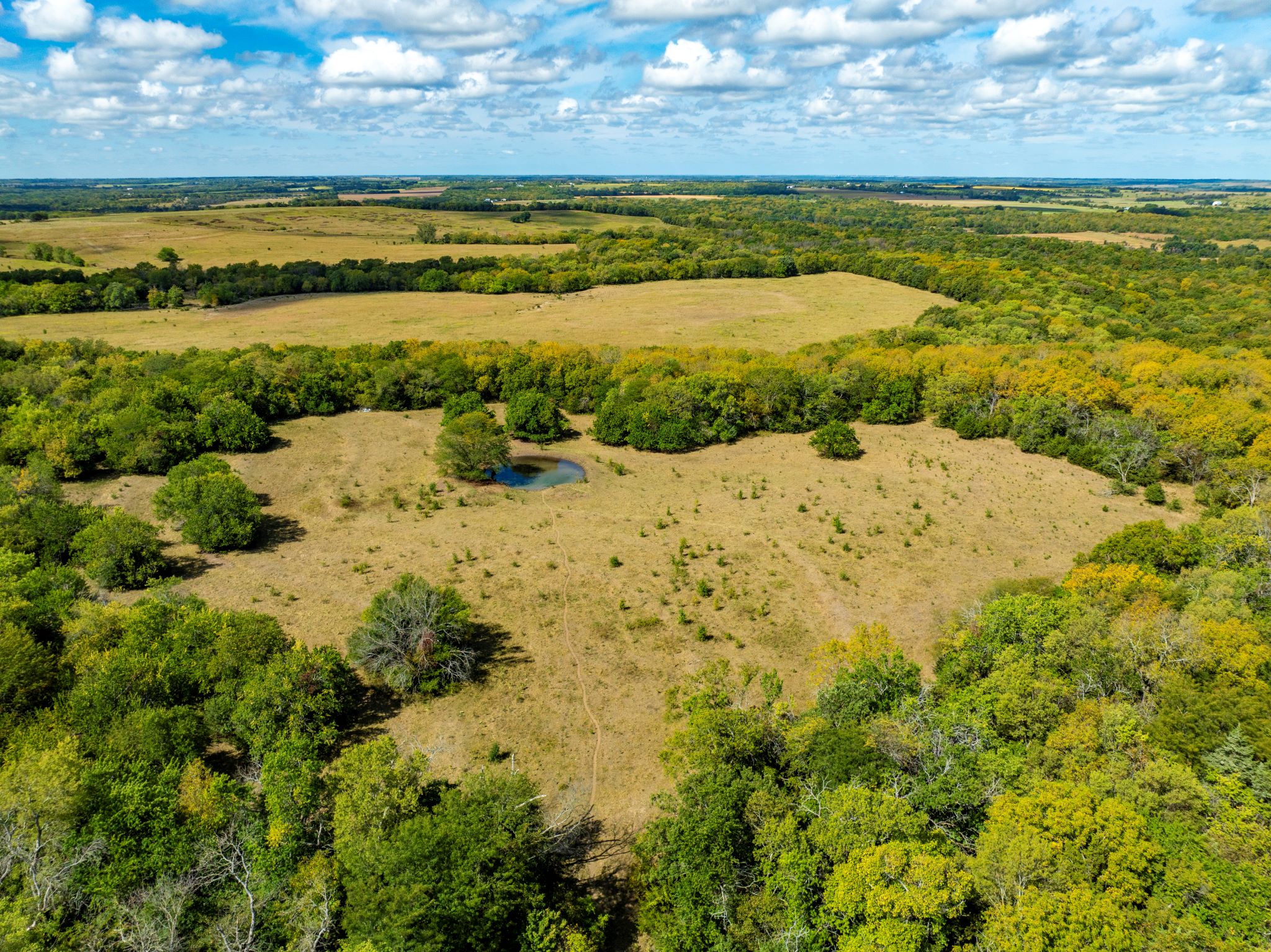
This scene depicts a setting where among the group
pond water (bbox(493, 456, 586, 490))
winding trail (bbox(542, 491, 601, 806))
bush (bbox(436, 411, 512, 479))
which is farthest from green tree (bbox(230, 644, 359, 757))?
pond water (bbox(493, 456, 586, 490))

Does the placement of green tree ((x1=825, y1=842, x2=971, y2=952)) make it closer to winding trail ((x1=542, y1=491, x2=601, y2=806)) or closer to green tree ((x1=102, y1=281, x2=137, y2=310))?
winding trail ((x1=542, y1=491, x2=601, y2=806))

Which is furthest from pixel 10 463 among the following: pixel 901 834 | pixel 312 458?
pixel 901 834

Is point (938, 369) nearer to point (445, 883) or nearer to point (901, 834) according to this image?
point (901, 834)

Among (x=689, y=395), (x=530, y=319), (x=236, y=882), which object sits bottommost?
(x=236, y=882)

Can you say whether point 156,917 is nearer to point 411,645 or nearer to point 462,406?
point 411,645

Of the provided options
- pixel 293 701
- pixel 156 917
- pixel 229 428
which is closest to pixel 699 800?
pixel 156 917
